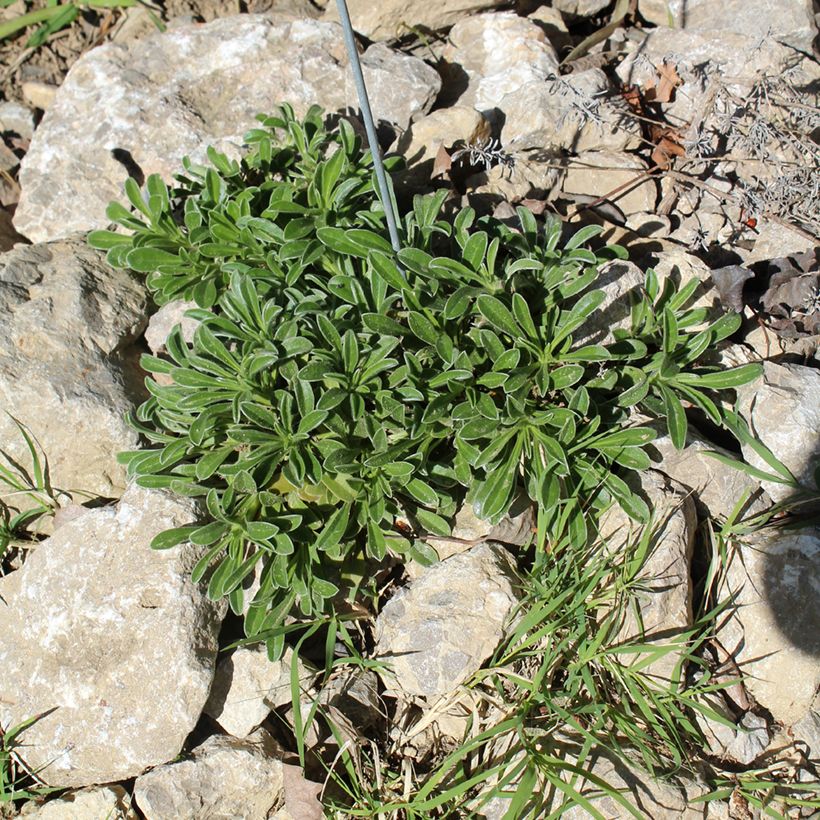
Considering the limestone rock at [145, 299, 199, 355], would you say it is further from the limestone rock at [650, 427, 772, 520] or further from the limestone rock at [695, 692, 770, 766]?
the limestone rock at [695, 692, 770, 766]

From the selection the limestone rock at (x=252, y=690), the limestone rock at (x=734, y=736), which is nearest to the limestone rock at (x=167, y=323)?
the limestone rock at (x=252, y=690)

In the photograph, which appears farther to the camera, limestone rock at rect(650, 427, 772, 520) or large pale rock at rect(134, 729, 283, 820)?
limestone rock at rect(650, 427, 772, 520)

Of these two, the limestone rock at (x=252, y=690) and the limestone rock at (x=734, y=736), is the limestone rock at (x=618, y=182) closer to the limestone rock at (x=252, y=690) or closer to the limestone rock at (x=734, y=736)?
the limestone rock at (x=734, y=736)

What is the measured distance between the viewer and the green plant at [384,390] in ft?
10.00

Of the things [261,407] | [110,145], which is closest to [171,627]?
[261,407]

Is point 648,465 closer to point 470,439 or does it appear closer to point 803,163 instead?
point 470,439

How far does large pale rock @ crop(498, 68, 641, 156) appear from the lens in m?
4.09

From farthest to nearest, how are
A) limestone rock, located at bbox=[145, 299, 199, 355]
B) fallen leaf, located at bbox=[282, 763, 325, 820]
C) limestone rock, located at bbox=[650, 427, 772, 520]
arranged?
limestone rock, located at bbox=[145, 299, 199, 355]
limestone rock, located at bbox=[650, 427, 772, 520]
fallen leaf, located at bbox=[282, 763, 325, 820]

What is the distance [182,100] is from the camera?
14.4ft

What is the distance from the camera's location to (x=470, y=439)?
9.92 ft

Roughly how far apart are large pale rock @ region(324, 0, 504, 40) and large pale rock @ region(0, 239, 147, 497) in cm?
191

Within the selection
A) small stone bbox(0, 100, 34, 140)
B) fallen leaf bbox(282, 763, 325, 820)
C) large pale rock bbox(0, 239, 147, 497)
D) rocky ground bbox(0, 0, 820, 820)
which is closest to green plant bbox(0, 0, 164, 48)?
rocky ground bbox(0, 0, 820, 820)

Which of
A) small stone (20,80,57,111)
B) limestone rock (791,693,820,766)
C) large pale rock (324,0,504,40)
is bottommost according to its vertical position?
limestone rock (791,693,820,766)

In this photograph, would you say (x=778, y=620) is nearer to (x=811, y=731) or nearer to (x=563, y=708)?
(x=811, y=731)
